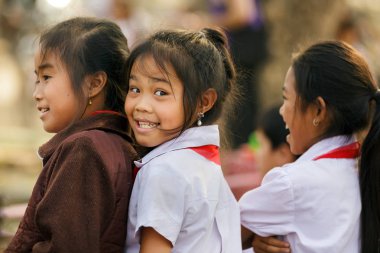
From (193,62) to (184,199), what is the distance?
Answer: 0.48 meters

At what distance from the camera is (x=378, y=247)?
109 inches

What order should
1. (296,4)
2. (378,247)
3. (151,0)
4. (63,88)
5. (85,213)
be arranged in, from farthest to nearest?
(151,0), (296,4), (378,247), (63,88), (85,213)

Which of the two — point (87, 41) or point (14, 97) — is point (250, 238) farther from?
point (14, 97)

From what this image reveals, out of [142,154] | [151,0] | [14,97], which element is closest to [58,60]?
[142,154]

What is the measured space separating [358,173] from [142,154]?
842 mm

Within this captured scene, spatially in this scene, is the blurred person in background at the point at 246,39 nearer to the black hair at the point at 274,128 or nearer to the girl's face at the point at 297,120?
the black hair at the point at 274,128

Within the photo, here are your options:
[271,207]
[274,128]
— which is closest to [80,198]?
[271,207]

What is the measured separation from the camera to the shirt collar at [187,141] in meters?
2.49

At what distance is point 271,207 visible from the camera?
2.71 metres

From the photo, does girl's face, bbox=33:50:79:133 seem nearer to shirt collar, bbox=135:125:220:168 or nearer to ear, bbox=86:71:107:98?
ear, bbox=86:71:107:98

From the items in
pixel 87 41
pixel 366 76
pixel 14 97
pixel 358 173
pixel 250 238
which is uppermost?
pixel 87 41

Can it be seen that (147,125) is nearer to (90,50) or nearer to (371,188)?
(90,50)

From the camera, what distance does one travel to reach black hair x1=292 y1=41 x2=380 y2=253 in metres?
2.76

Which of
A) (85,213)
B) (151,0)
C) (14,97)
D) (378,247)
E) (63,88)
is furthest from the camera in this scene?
(151,0)
